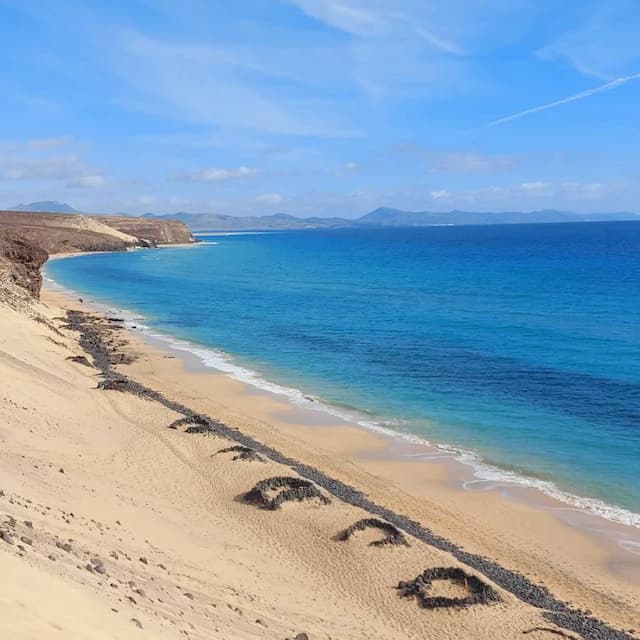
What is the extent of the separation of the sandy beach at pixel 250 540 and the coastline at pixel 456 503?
7 centimetres

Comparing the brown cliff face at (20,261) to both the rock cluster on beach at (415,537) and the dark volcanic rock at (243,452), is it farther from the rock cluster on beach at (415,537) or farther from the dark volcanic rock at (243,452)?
the dark volcanic rock at (243,452)

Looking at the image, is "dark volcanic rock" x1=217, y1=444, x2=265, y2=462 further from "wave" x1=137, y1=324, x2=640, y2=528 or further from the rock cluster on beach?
"wave" x1=137, y1=324, x2=640, y2=528

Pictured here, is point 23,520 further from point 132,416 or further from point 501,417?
point 501,417

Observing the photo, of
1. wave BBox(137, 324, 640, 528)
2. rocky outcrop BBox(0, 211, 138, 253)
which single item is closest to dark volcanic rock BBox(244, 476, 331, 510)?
wave BBox(137, 324, 640, 528)

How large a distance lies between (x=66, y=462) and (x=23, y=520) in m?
6.63

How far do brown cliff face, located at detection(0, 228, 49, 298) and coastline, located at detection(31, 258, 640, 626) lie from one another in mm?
21051

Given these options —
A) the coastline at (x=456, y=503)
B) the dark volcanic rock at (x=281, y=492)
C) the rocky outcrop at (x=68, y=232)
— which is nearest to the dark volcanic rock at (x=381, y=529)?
the dark volcanic rock at (x=281, y=492)

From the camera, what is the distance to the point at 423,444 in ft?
83.6

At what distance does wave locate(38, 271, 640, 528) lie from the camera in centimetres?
2000

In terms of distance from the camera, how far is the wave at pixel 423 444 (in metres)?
20.0

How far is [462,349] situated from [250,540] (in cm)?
2739

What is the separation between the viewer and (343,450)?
81.7ft

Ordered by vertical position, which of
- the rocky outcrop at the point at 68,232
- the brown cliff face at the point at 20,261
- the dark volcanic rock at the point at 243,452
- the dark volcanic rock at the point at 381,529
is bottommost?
the dark volcanic rock at the point at 381,529

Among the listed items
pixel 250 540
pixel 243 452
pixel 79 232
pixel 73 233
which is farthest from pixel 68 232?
pixel 250 540
